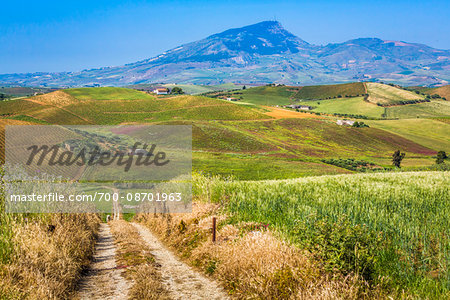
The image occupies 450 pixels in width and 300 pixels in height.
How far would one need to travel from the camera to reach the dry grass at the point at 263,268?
742cm

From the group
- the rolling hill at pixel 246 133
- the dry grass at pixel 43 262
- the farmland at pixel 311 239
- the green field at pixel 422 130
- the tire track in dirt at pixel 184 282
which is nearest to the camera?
the dry grass at pixel 43 262

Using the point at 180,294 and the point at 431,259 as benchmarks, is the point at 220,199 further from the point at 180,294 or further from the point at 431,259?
the point at 431,259

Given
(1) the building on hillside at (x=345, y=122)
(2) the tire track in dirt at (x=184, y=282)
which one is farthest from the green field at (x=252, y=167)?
(1) the building on hillside at (x=345, y=122)

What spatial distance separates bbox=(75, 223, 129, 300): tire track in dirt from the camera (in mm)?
8430

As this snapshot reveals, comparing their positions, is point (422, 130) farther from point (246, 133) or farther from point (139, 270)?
Result: point (139, 270)

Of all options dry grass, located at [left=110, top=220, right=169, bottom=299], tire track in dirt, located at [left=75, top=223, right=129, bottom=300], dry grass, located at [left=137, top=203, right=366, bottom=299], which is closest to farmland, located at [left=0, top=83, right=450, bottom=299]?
dry grass, located at [left=137, top=203, right=366, bottom=299]

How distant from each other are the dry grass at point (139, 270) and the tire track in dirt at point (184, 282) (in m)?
0.30

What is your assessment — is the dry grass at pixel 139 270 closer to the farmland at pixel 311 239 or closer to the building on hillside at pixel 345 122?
the farmland at pixel 311 239

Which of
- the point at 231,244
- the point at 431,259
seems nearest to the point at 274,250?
the point at 231,244

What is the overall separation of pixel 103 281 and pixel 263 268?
4.54 meters

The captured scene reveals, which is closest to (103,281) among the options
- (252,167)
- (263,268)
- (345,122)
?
(263,268)

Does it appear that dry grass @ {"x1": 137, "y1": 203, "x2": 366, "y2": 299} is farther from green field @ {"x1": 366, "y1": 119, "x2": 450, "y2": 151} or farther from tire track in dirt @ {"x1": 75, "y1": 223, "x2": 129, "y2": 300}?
green field @ {"x1": 366, "y1": 119, "x2": 450, "y2": 151}

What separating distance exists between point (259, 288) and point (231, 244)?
2591 millimetres

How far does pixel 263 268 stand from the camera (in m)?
8.63
